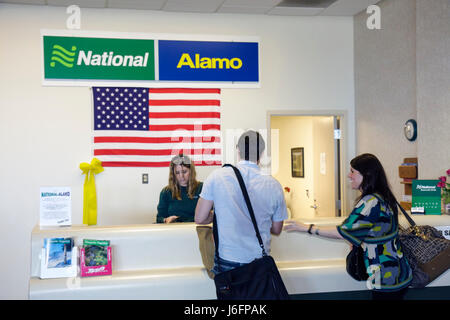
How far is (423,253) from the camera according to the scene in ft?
9.17

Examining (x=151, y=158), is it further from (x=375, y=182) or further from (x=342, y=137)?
(x=375, y=182)

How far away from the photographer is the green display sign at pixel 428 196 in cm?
363

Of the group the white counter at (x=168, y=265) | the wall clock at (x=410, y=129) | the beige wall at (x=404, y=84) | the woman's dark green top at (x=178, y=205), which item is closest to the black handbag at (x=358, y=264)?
the white counter at (x=168, y=265)

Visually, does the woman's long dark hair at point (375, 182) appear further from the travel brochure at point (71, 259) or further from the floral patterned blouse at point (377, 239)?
the travel brochure at point (71, 259)

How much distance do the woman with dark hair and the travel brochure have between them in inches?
58.2

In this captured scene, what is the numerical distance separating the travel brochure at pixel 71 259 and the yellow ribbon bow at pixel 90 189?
7.81 feet

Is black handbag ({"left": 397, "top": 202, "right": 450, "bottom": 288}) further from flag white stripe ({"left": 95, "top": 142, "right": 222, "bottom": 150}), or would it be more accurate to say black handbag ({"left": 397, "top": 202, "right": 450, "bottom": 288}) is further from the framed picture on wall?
the framed picture on wall

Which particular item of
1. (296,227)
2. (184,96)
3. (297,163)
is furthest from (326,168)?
(296,227)

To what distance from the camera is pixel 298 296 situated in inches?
125

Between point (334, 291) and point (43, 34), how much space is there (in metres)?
4.12

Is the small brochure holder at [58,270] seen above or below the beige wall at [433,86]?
below

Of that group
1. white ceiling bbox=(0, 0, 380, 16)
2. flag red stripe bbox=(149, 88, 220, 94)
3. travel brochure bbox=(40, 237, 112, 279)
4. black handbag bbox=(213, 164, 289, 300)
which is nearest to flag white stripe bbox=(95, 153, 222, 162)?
flag red stripe bbox=(149, 88, 220, 94)

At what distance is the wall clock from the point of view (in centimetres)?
488

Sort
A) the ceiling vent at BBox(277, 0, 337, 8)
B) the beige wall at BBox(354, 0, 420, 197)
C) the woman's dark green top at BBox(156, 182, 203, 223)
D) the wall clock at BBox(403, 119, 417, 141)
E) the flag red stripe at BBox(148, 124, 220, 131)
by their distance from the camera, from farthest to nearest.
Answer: the flag red stripe at BBox(148, 124, 220, 131) < the ceiling vent at BBox(277, 0, 337, 8) < the beige wall at BBox(354, 0, 420, 197) < the wall clock at BBox(403, 119, 417, 141) < the woman's dark green top at BBox(156, 182, 203, 223)
